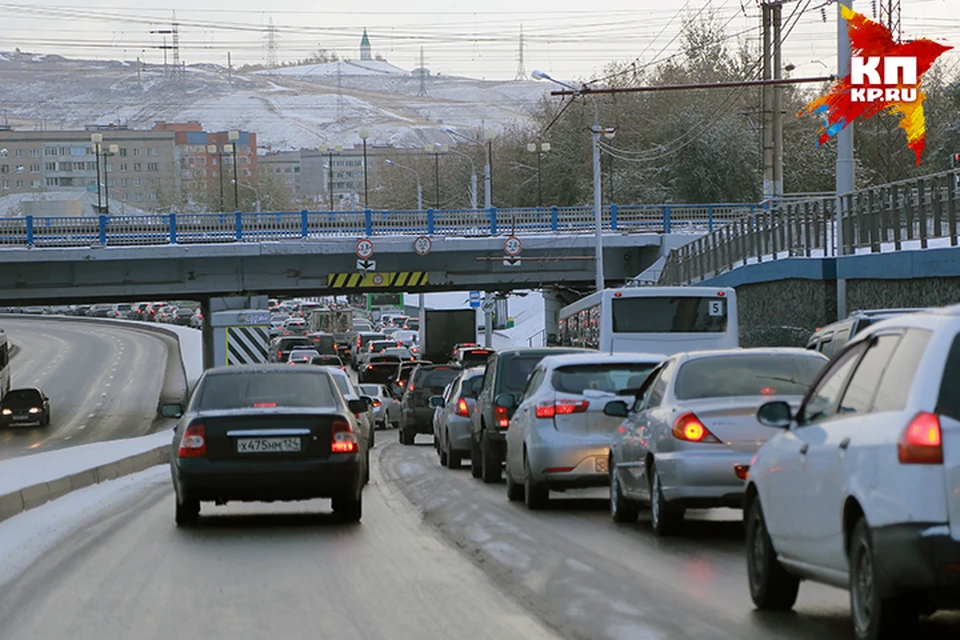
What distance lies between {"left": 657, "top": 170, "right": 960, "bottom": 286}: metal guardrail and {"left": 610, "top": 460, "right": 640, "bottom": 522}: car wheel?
13.7m

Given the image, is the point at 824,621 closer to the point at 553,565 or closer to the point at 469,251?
the point at 553,565

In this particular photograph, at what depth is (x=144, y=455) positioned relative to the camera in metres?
27.8

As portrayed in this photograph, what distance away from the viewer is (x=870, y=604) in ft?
23.5

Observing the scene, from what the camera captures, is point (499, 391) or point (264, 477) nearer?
point (264, 477)

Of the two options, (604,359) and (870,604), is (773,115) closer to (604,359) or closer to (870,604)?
(604,359)

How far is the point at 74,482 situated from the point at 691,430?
410 inches

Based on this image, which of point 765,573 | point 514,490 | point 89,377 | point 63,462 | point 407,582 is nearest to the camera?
point 765,573

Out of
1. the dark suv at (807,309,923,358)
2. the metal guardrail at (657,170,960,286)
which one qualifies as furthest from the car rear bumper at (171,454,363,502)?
the metal guardrail at (657,170,960,286)

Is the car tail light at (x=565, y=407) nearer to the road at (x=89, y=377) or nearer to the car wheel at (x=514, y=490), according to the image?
the car wheel at (x=514, y=490)

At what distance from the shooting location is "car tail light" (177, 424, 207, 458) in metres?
14.6

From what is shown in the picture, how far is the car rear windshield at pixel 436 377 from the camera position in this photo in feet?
124

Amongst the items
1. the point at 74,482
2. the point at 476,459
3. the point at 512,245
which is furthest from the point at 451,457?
the point at 512,245

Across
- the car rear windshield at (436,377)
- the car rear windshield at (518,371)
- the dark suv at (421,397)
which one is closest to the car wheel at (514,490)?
the car rear windshield at (518,371)

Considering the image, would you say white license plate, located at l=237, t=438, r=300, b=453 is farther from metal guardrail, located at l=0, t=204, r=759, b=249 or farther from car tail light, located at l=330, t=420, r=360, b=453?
metal guardrail, located at l=0, t=204, r=759, b=249
